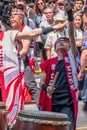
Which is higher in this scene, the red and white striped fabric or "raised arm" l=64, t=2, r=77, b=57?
"raised arm" l=64, t=2, r=77, b=57

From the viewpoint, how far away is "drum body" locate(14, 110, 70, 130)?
3.97m

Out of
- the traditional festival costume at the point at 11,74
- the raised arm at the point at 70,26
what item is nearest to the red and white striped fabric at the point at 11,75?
the traditional festival costume at the point at 11,74

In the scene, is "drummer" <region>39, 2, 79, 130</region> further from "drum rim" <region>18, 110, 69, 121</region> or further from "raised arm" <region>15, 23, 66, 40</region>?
"drum rim" <region>18, 110, 69, 121</region>

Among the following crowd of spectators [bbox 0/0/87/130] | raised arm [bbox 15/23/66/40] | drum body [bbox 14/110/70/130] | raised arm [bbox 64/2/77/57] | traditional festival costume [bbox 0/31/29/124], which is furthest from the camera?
crowd of spectators [bbox 0/0/87/130]

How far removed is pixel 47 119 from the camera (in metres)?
4.08

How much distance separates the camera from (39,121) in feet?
13.1

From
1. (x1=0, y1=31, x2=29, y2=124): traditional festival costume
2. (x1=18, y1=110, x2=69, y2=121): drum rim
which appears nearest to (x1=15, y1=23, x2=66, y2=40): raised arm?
(x1=0, y1=31, x2=29, y2=124): traditional festival costume

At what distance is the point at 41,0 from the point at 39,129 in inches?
366

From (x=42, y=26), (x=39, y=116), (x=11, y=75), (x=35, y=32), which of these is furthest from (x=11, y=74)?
(x=42, y=26)

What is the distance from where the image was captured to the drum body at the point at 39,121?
13.0 ft

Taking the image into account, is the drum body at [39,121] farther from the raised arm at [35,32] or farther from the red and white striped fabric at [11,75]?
the red and white striped fabric at [11,75]

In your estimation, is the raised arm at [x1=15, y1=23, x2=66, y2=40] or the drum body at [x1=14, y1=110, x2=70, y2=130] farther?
Answer: the raised arm at [x1=15, y1=23, x2=66, y2=40]

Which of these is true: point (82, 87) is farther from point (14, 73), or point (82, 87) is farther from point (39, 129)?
point (39, 129)

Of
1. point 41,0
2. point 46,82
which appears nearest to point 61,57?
point 46,82
